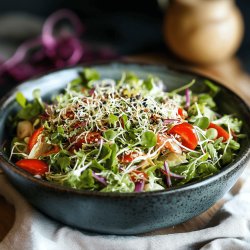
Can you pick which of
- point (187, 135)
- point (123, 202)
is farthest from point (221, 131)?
point (123, 202)

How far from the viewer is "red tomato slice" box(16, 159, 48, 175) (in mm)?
1402

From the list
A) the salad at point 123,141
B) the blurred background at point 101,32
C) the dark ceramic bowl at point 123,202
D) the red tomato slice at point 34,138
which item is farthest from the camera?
the blurred background at point 101,32

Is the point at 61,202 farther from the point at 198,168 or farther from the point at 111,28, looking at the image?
the point at 111,28

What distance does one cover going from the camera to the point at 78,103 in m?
1.58

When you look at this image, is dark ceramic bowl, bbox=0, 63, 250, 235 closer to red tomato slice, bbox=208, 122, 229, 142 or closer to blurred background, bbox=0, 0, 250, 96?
red tomato slice, bbox=208, 122, 229, 142

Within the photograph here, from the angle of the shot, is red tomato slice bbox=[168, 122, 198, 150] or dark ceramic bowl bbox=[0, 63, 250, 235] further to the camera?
red tomato slice bbox=[168, 122, 198, 150]

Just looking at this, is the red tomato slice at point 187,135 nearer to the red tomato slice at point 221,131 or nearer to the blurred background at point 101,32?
the red tomato slice at point 221,131

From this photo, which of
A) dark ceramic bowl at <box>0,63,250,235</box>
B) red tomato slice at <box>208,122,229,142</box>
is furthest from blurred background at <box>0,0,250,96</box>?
dark ceramic bowl at <box>0,63,250,235</box>

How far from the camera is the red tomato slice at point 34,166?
140 centimetres

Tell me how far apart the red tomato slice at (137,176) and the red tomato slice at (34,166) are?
0.26 m

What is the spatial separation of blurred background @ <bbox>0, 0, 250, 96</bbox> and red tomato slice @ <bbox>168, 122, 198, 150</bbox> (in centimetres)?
114

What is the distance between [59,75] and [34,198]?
26.3 inches

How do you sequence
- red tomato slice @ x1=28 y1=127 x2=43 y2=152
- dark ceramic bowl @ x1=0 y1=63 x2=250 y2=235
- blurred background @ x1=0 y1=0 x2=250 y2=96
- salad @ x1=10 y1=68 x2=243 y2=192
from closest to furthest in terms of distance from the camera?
dark ceramic bowl @ x1=0 y1=63 x2=250 y2=235 → salad @ x1=10 y1=68 x2=243 y2=192 → red tomato slice @ x1=28 y1=127 x2=43 y2=152 → blurred background @ x1=0 y1=0 x2=250 y2=96

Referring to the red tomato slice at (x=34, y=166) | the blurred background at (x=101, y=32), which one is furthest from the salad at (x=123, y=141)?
the blurred background at (x=101, y=32)
